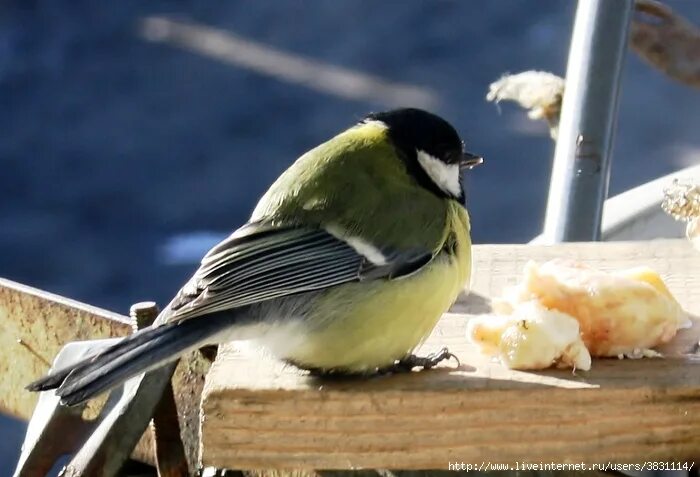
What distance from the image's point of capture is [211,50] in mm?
6348

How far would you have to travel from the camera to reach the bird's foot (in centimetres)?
129

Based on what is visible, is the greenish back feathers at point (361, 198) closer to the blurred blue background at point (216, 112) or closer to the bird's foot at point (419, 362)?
the bird's foot at point (419, 362)

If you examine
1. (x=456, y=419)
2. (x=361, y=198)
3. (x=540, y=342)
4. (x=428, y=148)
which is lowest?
(x=456, y=419)

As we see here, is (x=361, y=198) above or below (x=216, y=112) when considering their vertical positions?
below

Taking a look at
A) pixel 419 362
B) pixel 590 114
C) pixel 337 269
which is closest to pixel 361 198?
pixel 337 269

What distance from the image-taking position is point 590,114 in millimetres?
1623

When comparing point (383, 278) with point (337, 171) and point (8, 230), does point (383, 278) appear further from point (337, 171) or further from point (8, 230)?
point (8, 230)

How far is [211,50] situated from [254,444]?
534 centimetres

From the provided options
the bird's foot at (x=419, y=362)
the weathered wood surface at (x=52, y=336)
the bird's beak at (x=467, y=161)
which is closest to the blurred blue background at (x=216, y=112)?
the weathered wood surface at (x=52, y=336)

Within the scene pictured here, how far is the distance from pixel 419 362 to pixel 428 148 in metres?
0.37

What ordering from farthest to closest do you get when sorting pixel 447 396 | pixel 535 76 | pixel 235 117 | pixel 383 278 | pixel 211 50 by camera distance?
pixel 211 50, pixel 235 117, pixel 535 76, pixel 383 278, pixel 447 396

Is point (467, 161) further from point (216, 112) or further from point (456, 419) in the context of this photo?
point (216, 112)

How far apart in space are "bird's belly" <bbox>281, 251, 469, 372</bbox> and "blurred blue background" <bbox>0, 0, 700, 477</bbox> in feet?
8.44

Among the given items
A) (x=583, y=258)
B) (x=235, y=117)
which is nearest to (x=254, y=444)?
(x=583, y=258)
